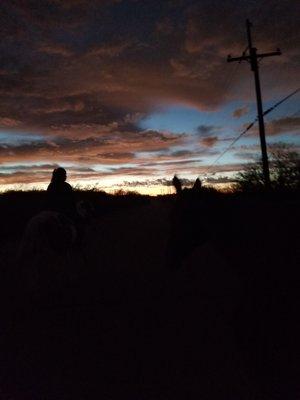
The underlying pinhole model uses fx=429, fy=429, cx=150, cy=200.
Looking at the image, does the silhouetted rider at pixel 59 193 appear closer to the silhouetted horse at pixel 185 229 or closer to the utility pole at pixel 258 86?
the silhouetted horse at pixel 185 229

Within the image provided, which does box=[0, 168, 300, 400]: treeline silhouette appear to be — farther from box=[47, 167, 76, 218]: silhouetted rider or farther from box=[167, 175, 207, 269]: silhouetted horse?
box=[47, 167, 76, 218]: silhouetted rider

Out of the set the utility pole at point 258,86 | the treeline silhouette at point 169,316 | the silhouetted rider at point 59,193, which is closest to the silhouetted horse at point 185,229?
the treeline silhouette at point 169,316

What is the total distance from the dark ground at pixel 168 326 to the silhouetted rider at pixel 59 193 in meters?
1.45

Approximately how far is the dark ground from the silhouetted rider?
4.75 ft

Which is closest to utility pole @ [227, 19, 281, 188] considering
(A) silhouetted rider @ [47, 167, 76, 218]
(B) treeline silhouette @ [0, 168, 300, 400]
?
(B) treeline silhouette @ [0, 168, 300, 400]

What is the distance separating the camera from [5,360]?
15.0 feet

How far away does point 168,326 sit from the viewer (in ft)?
17.7

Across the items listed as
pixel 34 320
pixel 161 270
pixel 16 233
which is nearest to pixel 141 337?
pixel 34 320

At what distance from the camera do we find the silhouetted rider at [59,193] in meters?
9.41

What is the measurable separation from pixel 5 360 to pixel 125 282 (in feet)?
12.3

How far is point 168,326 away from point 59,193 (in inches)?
195

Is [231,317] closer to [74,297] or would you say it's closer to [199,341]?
[199,341]

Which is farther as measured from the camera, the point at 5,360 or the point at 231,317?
the point at 231,317

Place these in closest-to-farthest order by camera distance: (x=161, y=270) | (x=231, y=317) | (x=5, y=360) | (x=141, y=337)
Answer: (x=5, y=360) → (x=141, y=337) → (x=231, y=317) → (x=161, y=270)
